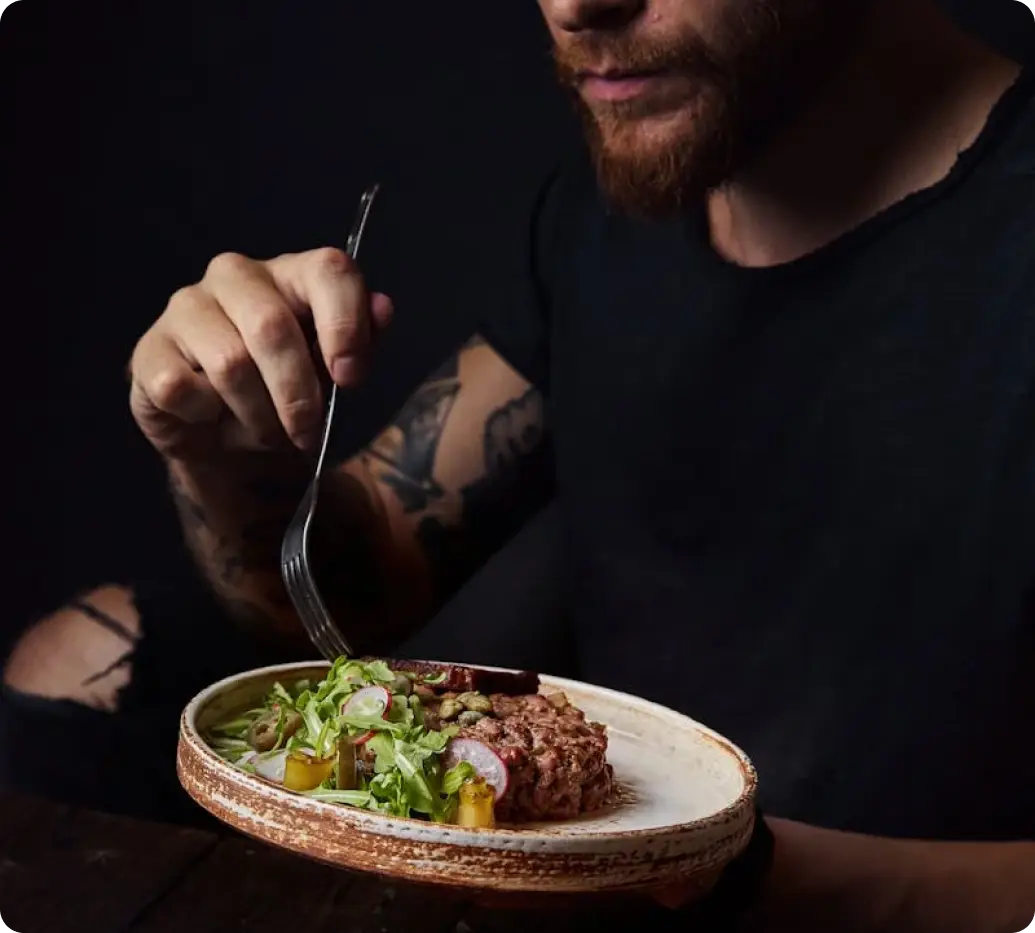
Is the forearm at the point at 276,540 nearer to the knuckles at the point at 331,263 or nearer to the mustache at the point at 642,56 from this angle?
the knuckles at the point at 331,263

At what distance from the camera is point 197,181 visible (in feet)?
4.62

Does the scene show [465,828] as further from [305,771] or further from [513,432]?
[513,432]

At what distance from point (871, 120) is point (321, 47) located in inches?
24.5

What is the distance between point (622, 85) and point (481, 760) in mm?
613

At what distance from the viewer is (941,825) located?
99 cm

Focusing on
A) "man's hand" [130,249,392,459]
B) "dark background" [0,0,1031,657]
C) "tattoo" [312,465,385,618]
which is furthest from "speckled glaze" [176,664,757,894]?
"dark background" [0,0,1031,657]

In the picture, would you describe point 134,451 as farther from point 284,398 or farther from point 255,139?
point 284,398

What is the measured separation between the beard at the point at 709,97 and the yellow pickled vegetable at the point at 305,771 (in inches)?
24.0

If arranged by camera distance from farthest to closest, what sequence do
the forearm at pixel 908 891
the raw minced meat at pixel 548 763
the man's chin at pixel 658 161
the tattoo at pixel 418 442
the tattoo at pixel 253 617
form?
1. the tattoo at pixel 418 442
2. the tattoo at pixel 253 617
3. the man's chin at pixel 658 161
4. the forearm at pixel 908 891
5. the raw minced meat at pixel 548 763

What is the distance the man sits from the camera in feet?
3.01

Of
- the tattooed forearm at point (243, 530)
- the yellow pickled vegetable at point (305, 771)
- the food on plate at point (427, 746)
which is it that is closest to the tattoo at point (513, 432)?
the tattooed forearm at point (243, 530)

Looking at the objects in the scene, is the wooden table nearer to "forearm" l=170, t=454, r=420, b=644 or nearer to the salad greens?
the salad greens

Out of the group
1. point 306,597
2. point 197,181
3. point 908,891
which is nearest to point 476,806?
point 306,597

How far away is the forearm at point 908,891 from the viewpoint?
90 centimetres
